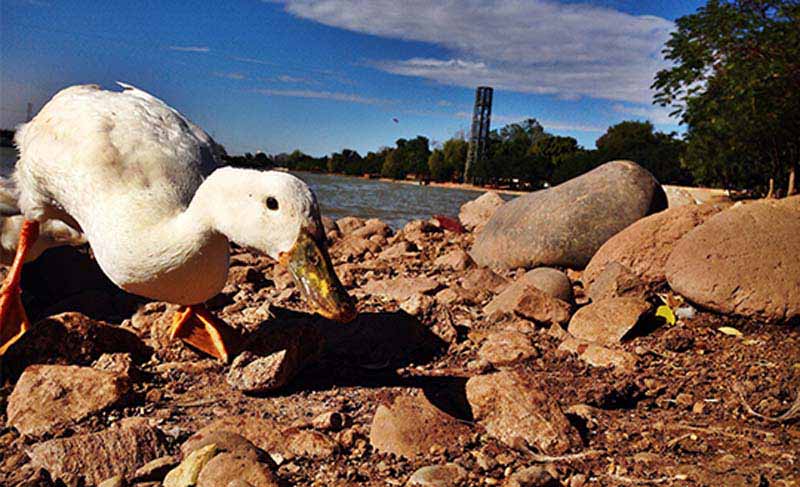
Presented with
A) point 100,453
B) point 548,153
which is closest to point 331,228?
point 100,453

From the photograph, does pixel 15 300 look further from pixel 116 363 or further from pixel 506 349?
pixel 506 349

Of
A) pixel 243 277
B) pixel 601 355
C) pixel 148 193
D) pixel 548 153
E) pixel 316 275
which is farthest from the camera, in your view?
pixel 548 153

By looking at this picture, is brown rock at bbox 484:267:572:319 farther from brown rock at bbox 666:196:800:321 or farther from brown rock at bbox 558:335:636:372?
brown rock at bbox 666:196:800:321

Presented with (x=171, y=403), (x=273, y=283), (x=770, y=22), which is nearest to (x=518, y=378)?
(x=171, y=403)

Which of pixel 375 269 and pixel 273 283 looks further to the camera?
pixel 375 269

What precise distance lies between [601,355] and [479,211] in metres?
7.84

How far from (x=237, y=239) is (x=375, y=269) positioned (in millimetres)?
3997

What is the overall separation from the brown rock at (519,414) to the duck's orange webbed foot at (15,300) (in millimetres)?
2841

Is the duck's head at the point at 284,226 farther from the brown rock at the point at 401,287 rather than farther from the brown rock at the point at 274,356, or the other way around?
the brown rock at the point at 401,287

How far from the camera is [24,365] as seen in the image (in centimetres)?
349

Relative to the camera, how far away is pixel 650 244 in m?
5.56

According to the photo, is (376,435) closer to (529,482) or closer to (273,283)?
(529,482)

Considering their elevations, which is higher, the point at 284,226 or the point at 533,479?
the point at 284,226

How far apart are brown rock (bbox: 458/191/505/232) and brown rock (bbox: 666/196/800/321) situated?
20.5ft
